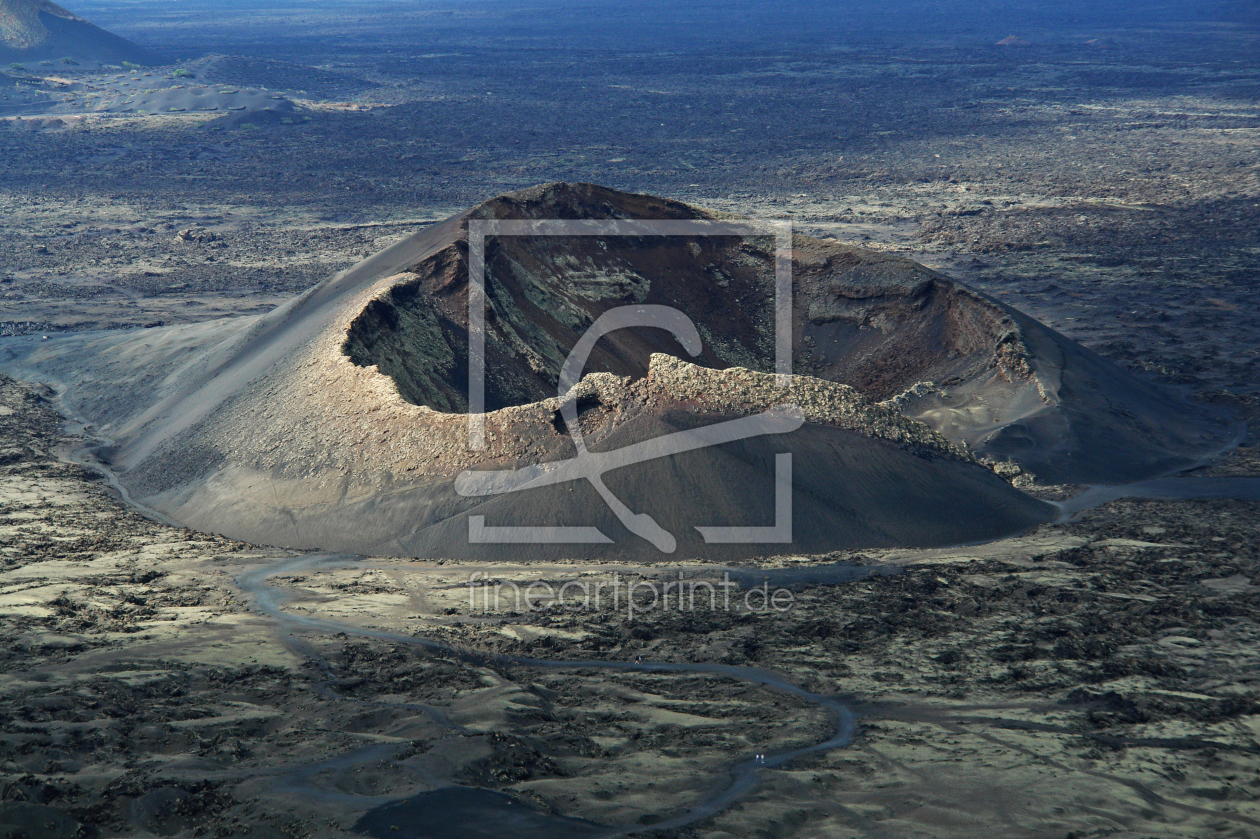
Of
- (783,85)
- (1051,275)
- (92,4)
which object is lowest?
(1051,275)

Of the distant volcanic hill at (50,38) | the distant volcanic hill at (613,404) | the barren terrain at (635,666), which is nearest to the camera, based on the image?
the barren terrain at (635,666)

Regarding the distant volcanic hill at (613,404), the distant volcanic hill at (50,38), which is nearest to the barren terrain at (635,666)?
the distant volcanic hill at (613,404)

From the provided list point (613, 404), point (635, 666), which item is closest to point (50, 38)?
point (613, 404)

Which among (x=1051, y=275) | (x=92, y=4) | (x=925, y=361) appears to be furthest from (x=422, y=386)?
(x=92, y=4)

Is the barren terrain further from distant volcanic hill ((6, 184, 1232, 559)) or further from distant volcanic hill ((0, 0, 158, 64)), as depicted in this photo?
distant volcanic hill ((0, 0, 158, 64))

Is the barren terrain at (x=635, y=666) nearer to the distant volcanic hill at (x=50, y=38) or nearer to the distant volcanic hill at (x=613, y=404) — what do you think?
the distant volcanic hill at (x=613, y=404)

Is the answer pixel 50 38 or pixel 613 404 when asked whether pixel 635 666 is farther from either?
pixel 50 38

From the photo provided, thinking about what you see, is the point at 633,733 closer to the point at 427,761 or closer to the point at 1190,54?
the point at 427,761
